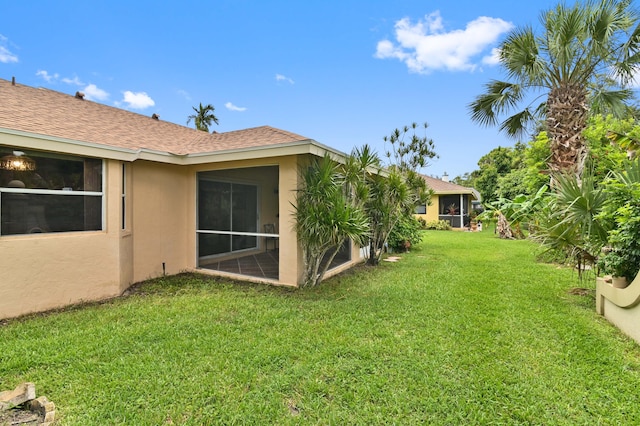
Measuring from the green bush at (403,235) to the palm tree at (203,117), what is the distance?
31280mm

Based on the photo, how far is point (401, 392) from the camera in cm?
316

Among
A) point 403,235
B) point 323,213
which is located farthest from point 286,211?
point 403,235

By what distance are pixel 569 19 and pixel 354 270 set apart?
29.7 ft

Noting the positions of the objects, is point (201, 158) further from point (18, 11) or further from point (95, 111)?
point (18, 11)

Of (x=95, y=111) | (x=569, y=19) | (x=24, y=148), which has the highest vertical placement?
(x=569, y=19)

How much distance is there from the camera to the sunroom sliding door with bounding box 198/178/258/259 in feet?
28.7

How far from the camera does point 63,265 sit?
5.72m

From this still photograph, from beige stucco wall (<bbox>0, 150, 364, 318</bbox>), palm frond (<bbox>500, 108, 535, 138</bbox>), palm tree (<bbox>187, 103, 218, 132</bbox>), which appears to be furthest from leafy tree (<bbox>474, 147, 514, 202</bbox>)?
palm tree (<bbox>187, 103, 218, 132</bbox>)

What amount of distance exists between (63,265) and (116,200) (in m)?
1.54

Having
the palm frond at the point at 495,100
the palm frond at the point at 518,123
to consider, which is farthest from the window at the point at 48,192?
the palm frond at the point at 518,123

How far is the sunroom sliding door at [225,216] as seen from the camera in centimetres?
876

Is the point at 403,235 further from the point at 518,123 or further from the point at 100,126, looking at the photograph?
the point at 100,126

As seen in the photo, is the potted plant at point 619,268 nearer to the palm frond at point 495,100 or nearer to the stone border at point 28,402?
the stone border at point 28,402

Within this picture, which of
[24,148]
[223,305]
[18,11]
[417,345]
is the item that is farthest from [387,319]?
[18,11]
